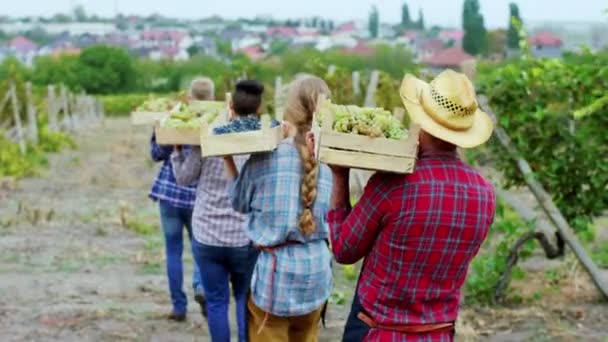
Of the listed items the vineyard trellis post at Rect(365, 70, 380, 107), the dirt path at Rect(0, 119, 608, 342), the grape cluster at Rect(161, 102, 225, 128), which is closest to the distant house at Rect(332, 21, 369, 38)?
the vineyard trellis post at Rect(365, 70, 380, 107)

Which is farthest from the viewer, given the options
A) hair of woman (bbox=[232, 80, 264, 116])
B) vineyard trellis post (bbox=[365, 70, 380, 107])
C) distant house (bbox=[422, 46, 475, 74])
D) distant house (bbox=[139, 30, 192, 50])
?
distant house (bbox=[139, 30, 192, 50])

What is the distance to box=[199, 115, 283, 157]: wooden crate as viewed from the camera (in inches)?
186

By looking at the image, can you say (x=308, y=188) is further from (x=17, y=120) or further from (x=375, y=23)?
(x=375, y=23)

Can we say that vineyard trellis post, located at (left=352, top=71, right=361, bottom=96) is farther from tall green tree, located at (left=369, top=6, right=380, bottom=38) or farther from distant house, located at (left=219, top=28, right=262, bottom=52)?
distant house, located at (left=219, top=28, right=262, bottom=52)

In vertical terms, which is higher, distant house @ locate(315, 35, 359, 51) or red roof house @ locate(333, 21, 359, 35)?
distant house @ locate(315, 35, 359, 51)

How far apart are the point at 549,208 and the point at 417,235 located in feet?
15.1

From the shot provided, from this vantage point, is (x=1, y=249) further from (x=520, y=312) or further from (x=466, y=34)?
(x=466, y=34)

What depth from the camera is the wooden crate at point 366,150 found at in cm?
355

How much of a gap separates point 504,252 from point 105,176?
14165mm

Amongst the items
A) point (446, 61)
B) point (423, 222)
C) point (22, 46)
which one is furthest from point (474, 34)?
point (22, 46)

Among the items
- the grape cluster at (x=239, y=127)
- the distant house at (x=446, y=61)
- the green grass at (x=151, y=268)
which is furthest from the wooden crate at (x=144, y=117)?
the green grass at (x=151, y=268)

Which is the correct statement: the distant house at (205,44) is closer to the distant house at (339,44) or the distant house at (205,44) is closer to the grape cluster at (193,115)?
the distant house at (339,44)

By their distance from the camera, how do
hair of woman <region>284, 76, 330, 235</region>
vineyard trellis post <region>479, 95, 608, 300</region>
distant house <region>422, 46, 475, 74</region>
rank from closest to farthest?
hair of woman <region>284, 76, 330, 235</region>
vineyard trellis post <region>479, 95, 608, 300</region>
distant house <region>422, 46, 475, 74</region>

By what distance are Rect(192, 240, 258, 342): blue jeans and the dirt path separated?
154 centimetres
